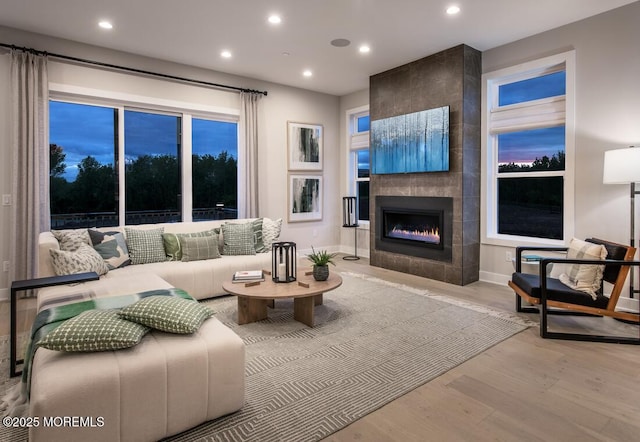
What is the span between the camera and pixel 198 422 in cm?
189

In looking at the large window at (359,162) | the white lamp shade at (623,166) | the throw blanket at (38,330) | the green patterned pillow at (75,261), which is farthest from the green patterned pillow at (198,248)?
the white lamp shade at (623,166)

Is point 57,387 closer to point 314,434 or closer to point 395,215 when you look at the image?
point 314,434

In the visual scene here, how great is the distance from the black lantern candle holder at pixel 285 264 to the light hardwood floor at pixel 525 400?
5.36ft

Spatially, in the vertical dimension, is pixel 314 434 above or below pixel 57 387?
below

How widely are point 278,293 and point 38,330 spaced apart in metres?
1.62

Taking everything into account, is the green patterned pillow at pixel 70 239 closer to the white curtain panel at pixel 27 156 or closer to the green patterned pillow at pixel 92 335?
the white curtain panel at pixel 27 156

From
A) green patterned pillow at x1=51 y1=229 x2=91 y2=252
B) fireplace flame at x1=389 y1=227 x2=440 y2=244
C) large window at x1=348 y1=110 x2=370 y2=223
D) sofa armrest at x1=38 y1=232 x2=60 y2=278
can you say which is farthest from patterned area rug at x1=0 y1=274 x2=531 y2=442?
large window at x1=348 y1=110 x2=370 y2=223

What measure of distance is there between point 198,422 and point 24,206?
3.70 m

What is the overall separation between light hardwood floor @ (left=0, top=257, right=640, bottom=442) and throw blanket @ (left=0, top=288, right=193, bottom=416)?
1.63m

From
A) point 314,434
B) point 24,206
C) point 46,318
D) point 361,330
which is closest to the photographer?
point 314,434

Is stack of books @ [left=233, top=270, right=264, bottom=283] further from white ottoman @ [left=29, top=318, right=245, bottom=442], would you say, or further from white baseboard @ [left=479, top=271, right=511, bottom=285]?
white baseboard @ [left=479, top=271, right=511, bottom=285]

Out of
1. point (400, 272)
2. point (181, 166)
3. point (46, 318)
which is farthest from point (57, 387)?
point (400, 272)

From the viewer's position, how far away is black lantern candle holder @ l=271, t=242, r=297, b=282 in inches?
138

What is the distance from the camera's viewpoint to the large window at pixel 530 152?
4.20 meters
